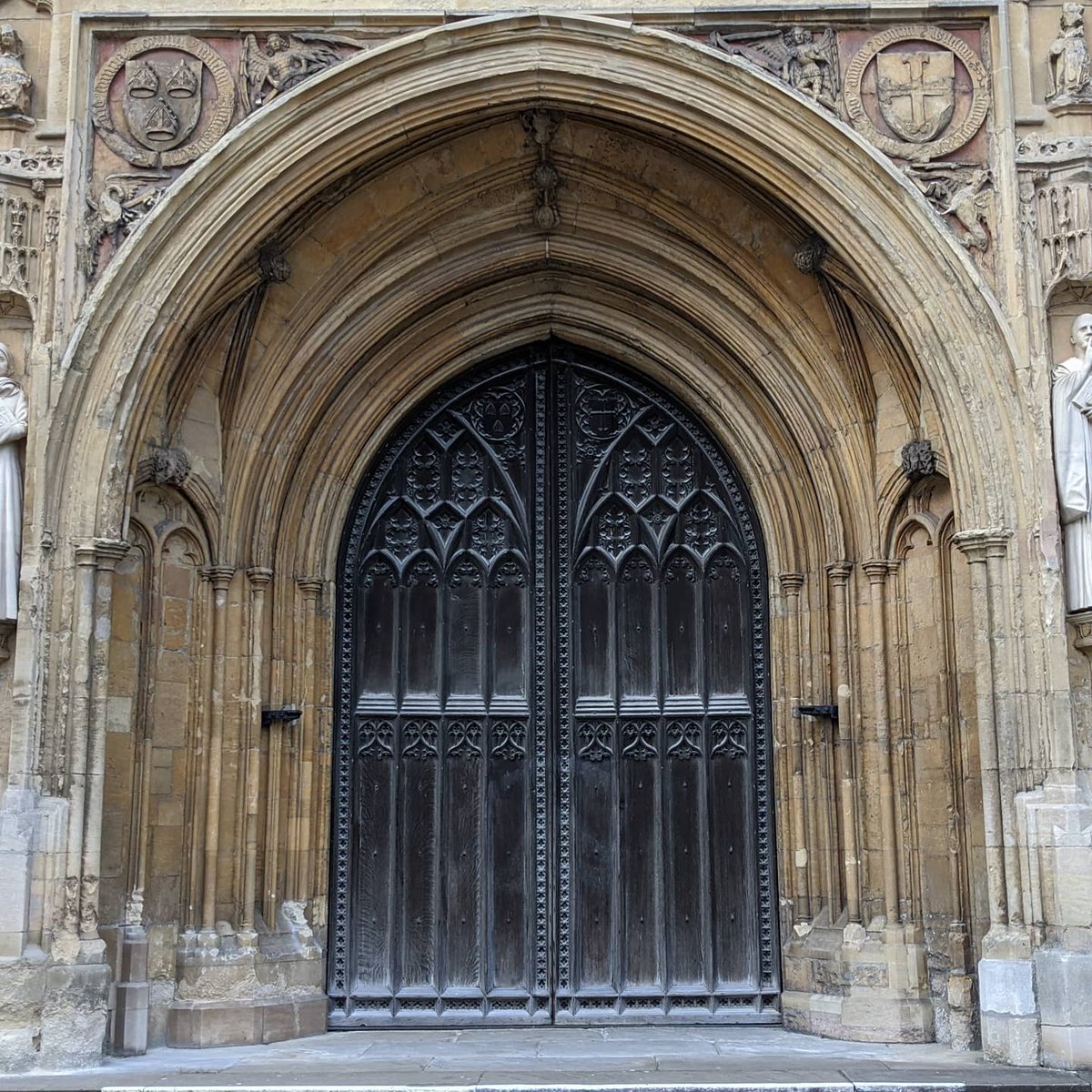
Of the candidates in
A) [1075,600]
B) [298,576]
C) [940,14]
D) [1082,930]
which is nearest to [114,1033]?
[298,576]

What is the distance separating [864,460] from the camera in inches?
413

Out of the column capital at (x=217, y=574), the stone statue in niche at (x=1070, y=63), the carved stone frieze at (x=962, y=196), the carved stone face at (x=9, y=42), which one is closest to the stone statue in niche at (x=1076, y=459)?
the carved stone frieze at (x=962, y=196)

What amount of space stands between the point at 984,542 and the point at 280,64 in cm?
521

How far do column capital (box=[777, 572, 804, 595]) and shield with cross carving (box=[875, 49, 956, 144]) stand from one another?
3.02 meters

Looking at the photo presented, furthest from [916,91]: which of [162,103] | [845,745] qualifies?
[162,103]

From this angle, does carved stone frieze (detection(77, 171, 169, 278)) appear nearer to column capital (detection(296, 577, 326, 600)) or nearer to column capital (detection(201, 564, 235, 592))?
column capital (detection(201, 564, 235, 592))

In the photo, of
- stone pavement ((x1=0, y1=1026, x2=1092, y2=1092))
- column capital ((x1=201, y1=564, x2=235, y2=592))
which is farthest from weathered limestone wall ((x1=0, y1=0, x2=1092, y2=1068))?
stone pavement ((x1=0, y1=1026, x2=1092, y2=1092))

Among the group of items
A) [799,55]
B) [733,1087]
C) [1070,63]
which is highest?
[799,55]

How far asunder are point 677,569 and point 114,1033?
15.9ft

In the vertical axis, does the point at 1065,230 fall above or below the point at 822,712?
above

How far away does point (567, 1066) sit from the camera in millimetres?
8891

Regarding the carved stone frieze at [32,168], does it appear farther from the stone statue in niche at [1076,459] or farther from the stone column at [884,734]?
the stone statue in niche at [1076,459]

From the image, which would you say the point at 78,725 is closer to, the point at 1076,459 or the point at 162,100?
the point at 162,100

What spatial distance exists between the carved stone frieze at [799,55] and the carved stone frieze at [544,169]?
1.22m
